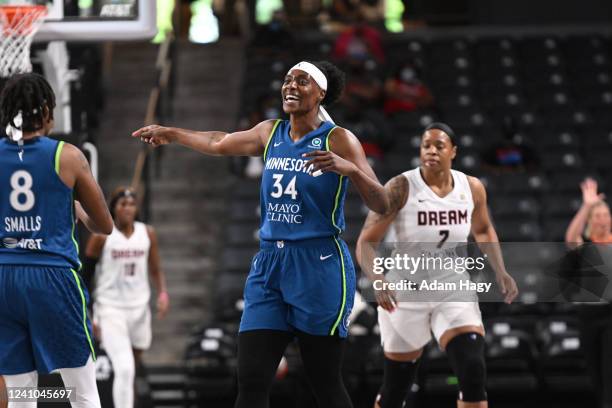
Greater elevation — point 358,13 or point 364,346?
point 358,13

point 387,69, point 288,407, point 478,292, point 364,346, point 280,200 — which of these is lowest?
point 288,407

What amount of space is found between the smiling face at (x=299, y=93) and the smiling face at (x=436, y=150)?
1431mm

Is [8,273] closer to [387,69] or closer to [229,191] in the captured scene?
[229,191]

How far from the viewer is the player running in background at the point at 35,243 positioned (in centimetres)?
524

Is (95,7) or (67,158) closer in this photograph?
(67,158)

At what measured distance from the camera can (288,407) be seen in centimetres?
1113

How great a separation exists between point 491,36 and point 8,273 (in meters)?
12.3

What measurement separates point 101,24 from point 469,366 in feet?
11.8

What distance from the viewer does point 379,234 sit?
6988 millimetres

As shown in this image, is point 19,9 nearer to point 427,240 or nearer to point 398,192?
point 398,192

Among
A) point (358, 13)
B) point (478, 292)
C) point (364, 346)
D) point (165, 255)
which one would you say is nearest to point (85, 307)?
point (478, 292)

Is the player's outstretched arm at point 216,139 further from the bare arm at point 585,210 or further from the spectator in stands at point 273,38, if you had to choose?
the spectator in stands at point 273,38

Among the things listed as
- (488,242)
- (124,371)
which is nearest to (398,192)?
(488,242)

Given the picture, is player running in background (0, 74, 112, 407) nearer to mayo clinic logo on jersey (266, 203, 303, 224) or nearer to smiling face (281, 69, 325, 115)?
mayo clinic logo on jersey (266, 203, 303, 224)
